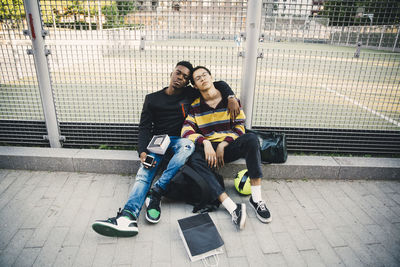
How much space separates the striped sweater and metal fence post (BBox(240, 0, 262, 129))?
0.51m

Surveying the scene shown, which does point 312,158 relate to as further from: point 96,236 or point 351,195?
point 96,236

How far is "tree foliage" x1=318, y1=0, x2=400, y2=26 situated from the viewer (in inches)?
135

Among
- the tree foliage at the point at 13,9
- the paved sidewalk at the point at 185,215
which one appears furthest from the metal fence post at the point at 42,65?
the paved sidewalk at the point at 185,215

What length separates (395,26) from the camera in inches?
149

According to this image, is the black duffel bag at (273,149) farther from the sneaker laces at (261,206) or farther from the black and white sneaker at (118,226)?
the black and white sneaker at (118,226)

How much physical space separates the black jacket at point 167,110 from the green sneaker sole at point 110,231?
3.74 feet

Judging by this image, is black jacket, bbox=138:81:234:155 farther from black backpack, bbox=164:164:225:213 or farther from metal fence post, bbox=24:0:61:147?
metal fence post, bbox=24:0:61:147

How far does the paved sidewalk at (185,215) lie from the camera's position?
7.82 feet

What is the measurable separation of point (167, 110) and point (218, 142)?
78 cm

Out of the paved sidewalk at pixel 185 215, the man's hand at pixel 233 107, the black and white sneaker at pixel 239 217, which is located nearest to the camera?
the paved sidewalk at pixel 185 215

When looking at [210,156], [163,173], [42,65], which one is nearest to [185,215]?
[163,173]

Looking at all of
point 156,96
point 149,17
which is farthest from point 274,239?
point 149,17

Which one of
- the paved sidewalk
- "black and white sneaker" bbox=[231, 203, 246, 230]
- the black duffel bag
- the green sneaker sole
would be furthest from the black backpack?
the black duffel bag

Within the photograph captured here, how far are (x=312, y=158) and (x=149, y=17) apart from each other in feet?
9.81
